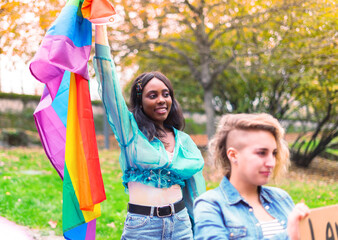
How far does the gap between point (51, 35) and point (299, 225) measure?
1.86 meters

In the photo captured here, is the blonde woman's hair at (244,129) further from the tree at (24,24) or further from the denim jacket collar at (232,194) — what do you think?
the tree at (24,24)

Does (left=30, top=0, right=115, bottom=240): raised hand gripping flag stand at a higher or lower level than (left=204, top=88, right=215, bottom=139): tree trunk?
higher

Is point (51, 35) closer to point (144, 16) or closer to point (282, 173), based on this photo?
point (282, 173)

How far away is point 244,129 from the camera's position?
1.80 meters

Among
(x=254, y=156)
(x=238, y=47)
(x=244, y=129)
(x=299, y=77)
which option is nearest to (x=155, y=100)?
(x=244, y=129)

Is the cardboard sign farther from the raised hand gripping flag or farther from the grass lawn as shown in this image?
the grass lawn

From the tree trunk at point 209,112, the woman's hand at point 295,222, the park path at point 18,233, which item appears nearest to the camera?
the woman's hand at point 295,222

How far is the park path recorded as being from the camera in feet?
14.2

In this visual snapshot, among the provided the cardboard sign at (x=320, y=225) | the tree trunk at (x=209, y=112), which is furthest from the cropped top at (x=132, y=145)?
the tree trunk at (x=209, y=112)

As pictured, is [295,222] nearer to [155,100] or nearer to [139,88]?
[155,100]

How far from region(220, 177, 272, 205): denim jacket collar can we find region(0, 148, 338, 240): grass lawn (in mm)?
3085

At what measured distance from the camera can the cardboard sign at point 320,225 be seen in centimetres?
168

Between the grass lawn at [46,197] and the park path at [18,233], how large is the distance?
9cm

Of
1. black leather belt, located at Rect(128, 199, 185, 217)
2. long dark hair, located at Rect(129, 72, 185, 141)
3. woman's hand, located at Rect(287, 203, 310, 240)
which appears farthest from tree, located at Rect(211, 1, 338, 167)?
woman's hand, located at Rect(287, 203, 310, 240)
